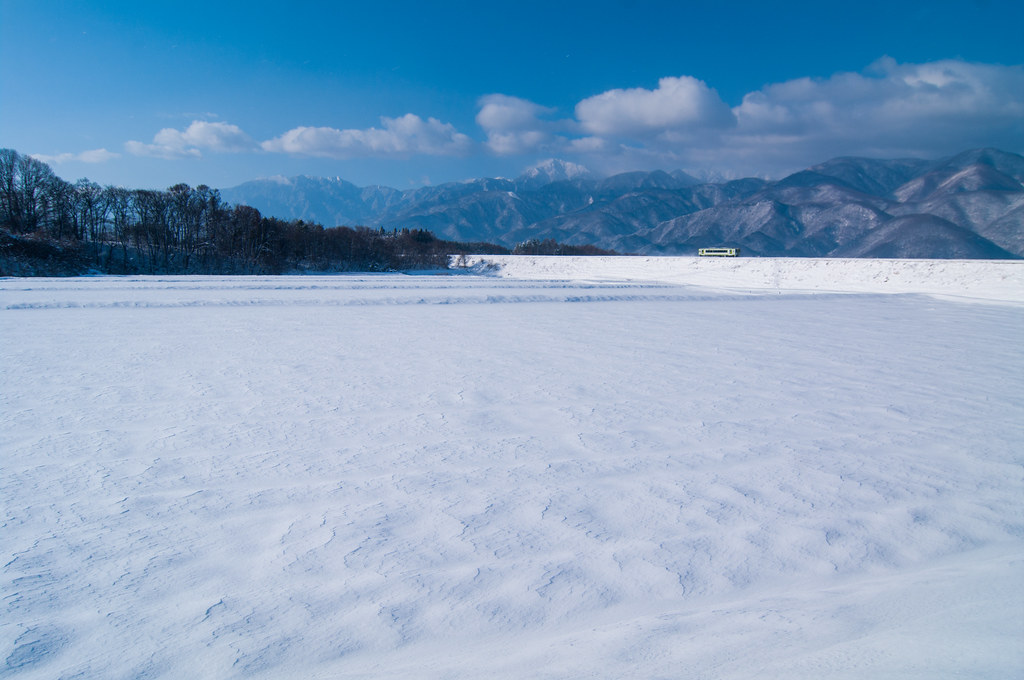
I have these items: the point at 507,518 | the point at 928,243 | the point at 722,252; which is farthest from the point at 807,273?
the point at 928,243

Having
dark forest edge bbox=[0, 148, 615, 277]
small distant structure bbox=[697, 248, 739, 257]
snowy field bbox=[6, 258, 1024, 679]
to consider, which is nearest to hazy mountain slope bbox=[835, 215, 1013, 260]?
small distant structure bbox=[697, 248, 739, 257]

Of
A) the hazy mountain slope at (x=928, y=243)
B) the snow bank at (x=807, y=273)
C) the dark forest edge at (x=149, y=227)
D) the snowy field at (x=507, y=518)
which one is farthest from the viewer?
the hazy mountain slope at (x=928, y=243)

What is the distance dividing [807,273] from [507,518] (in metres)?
28.4

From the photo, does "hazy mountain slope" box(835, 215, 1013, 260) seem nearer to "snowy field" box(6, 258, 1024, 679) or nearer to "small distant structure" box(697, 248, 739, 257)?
"small distant structure" box(697, 248, 739, 257)

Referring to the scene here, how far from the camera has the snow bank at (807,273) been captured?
20.4 m

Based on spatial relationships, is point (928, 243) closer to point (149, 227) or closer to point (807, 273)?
point (807, 273)

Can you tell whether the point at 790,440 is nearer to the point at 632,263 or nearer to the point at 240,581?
the point at 240,581

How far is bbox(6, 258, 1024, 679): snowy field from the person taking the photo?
2014 mm

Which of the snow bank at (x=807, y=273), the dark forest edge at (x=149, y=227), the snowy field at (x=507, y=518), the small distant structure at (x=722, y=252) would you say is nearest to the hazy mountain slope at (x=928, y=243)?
the small distant structure at (x=722, y=252)

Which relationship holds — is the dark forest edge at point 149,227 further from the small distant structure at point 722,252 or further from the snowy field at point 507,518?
the snowy field at point 507,518

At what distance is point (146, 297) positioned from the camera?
53.6ft

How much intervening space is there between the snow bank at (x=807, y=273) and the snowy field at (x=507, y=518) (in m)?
17.1

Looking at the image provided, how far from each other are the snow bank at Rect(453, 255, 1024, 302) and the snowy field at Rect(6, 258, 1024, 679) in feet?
56.0

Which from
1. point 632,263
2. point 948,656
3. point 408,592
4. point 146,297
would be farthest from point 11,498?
point 632,263
